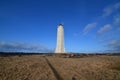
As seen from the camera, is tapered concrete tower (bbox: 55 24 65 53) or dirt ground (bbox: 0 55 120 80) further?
tapered concrete tower (bbox: 55 24 65 53)

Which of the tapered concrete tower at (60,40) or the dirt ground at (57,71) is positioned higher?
the tapered concrete tower at (60,40)

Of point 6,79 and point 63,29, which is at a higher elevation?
point 63,29

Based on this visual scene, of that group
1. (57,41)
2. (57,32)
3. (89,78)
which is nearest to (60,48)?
(57,41)

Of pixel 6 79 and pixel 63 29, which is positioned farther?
pixel 63 29

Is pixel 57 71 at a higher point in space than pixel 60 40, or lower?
lower

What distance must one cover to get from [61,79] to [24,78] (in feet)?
11.9

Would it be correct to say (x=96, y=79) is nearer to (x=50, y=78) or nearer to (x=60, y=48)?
(x=50, y=78)

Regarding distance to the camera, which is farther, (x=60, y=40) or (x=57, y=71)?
(x=60, y=40)

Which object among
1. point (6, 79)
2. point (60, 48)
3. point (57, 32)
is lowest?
point (6, 79)

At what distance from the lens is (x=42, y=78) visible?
577 inches

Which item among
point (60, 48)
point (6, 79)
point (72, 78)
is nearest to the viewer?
point (6, 79)

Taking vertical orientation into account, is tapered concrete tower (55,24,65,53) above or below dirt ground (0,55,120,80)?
above

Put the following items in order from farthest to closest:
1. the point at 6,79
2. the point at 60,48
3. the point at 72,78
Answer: the point at 60,48 < the point at 72,78 < the point at 6,79

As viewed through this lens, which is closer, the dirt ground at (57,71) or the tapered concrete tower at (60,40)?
the dirt ground at (57,71)
